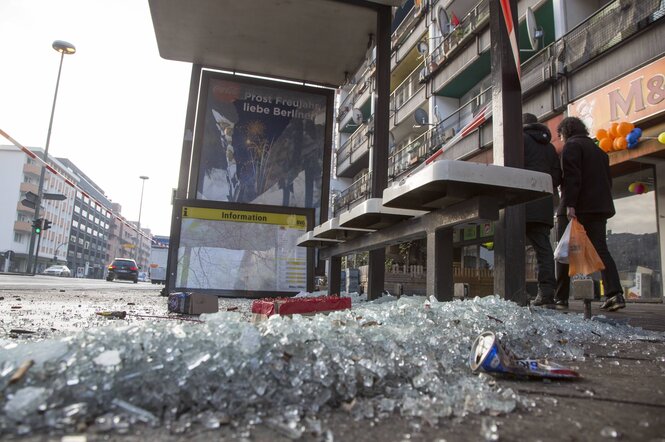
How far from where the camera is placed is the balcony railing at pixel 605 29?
8227 millimetres

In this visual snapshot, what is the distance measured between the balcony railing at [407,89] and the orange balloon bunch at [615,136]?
11.1 m

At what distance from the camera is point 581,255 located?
318 cm

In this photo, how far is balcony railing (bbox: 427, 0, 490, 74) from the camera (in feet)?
46.3

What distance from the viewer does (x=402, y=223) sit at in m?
3.47

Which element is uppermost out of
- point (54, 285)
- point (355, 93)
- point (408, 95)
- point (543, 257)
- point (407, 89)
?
point (355, 93)

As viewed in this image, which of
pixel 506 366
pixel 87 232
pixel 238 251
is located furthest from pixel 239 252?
pixel 87 232

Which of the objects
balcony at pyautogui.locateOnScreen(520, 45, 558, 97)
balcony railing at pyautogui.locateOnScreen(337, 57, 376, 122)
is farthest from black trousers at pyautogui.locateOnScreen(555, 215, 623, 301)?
balcony railing at pyautogui.locateOnScreen(337, 57, 376, 122)

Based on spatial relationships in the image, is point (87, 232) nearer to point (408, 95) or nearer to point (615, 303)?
point (408, 95)

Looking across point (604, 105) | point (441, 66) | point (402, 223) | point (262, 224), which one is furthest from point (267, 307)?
point (441, 66)

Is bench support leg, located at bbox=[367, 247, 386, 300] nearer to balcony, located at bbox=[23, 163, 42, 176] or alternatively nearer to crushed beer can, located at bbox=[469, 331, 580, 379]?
crushed beer can, located at bbox=[469, 331, 580, 379]

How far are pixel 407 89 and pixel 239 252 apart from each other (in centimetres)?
1764

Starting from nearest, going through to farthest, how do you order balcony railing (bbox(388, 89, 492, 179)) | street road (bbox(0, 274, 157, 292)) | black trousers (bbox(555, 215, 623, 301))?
black trousers (bbox(555, 215, 623, 301))
street road (bbox(0, 274, 157, 292))
balcony railing (bbox(388, 89, 492, 179))

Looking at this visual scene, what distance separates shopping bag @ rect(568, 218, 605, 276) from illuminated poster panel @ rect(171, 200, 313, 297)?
3.68m

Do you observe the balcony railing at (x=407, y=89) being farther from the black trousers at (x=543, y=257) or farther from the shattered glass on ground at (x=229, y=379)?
the shattered glass on ground at (x=229, y=379)
